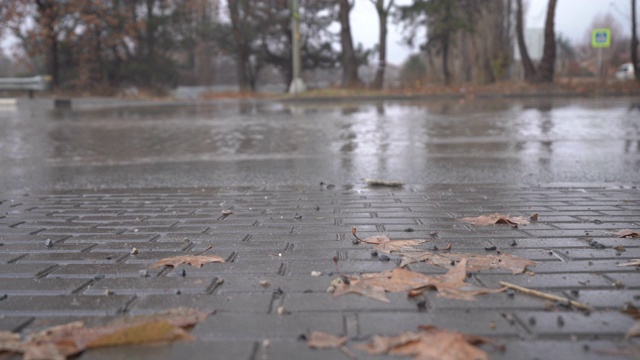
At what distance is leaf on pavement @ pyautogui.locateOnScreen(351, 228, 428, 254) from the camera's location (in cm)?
296

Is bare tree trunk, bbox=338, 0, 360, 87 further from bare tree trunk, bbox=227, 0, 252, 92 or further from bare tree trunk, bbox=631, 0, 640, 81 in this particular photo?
bare tree trunk, bbox=631, 0, 640, 81

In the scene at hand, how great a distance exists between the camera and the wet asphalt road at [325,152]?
574cm

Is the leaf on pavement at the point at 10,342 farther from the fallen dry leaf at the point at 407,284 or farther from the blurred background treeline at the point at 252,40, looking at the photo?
the blurred background treeline at the point at 252,40

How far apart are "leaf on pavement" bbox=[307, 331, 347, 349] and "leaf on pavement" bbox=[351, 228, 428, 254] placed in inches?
41.0

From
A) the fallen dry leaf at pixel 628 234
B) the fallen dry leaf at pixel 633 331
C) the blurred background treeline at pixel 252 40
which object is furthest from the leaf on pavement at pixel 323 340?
the blurred background treeline at pixel 252 40

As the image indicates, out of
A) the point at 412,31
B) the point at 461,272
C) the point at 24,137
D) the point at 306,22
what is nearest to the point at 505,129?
the point at 461,272

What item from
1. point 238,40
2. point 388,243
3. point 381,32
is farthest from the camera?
point 238,40


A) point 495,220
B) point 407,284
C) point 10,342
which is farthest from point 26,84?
point 407,284

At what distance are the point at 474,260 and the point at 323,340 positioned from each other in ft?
3.69

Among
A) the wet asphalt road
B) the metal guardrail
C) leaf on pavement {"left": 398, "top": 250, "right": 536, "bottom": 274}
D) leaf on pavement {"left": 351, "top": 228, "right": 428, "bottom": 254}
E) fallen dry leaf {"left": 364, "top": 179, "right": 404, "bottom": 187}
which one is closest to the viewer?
leaf on pavement {"left": 398, "top": 250, "right": 536, "bottom": 274}

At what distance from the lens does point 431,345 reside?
1.83 metres

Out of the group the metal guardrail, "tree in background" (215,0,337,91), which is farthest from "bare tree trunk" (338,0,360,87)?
the metal guardrail

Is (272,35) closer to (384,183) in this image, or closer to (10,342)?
(384,183)

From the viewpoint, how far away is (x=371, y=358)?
5.86 ft
